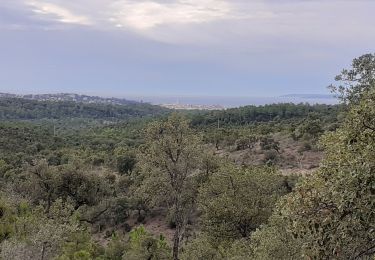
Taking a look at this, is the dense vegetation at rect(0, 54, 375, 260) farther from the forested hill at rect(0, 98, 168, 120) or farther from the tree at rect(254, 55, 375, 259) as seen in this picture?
the forested hill at rect(0, 98, 168, 120)

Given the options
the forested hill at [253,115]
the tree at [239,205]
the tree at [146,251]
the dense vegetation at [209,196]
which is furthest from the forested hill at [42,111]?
the tree at [239,205]

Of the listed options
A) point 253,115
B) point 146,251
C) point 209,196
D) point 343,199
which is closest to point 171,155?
point 209,196

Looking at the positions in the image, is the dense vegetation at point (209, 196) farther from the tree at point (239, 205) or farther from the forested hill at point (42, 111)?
the forested hill at point (42, 111)

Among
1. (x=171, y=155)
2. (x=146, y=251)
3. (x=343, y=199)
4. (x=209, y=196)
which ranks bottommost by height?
(x=146, y=251)

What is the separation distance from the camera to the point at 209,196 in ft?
81.2

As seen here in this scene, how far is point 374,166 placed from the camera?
779cm

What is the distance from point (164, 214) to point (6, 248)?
24.7 metres

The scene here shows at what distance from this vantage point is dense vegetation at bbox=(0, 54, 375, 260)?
338 inches

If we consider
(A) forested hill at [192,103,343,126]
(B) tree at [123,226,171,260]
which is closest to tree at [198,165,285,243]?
(B) tree at [123,226,171,260]

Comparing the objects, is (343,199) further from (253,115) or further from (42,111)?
(42,111)

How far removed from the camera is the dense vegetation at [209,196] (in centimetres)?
858

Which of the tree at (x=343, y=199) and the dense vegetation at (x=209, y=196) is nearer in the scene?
the tree at (x=343, y=199)

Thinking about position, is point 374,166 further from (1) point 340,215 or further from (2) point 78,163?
(2) point 78,163

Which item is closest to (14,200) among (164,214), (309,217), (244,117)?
(164,214)
